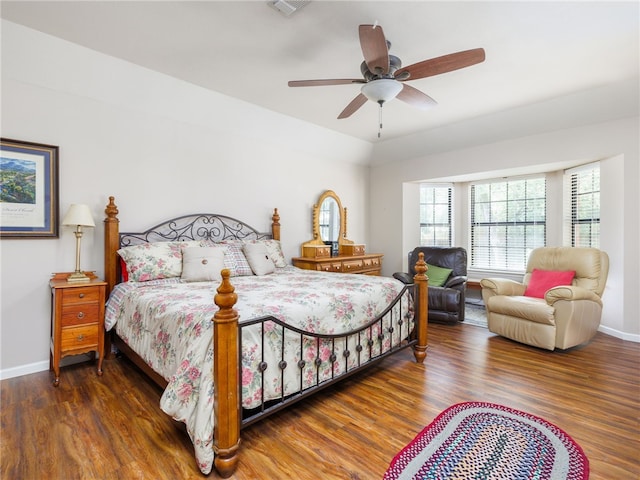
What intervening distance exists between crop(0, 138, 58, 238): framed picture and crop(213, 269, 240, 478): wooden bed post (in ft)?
7.44

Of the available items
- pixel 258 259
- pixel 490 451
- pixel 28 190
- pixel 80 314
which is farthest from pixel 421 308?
pixel 28 190

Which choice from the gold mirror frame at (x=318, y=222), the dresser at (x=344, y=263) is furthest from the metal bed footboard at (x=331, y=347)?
the gold mirror frame at (x=318, y=222)

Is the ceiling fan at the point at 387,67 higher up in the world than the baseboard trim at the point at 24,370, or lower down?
higher up

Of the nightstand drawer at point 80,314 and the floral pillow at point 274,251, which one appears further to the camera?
the floral pillow at point 274,251

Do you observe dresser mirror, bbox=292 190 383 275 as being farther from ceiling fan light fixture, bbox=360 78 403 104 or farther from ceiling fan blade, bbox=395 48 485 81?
ceiling fan blade, bbox=395 48 485 81

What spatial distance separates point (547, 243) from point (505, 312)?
2166 mm

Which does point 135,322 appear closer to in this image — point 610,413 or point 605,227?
point 610,413

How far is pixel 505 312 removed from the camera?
364cm

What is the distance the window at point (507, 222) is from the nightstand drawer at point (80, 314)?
5651 millimetres

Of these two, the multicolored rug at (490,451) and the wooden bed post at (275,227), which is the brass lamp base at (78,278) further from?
the multicolored rug at (490,451)

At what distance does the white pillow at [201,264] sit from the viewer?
3.05 metres

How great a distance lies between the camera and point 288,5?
218 cm

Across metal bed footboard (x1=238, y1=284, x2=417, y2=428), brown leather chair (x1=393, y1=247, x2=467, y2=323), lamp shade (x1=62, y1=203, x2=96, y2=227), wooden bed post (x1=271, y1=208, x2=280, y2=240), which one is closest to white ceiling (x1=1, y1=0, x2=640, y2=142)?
Answer: lamp shade (x1=62, y1=203, x2=96, y2=227)

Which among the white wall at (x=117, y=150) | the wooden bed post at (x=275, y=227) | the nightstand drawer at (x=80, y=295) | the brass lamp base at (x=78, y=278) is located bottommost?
the nightstand drawer at (x=80, y=295)
